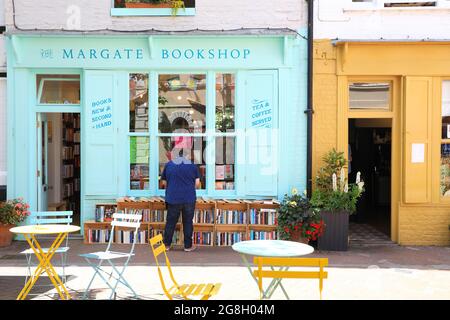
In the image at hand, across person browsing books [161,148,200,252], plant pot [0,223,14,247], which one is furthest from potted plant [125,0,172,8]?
plant pot [0,223,14,247]

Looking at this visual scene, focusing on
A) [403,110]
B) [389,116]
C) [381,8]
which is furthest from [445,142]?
[381,8]

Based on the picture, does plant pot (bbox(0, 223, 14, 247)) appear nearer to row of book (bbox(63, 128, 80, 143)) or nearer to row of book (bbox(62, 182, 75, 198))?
row of book (bbox(62, 182, 75, 198))

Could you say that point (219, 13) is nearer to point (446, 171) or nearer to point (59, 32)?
point (59, 32)

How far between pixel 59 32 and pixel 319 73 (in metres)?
4.66

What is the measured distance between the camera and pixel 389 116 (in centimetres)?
1134

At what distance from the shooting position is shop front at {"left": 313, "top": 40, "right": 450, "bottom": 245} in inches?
436

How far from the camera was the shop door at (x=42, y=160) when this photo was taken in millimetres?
11539

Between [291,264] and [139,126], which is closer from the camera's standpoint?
[291,264]

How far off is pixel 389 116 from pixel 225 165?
3.09m

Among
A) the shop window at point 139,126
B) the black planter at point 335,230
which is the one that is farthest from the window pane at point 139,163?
the black planter at point 335,230

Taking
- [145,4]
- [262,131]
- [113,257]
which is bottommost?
[113,257]

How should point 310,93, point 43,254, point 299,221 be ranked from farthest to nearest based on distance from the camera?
point 310,93, point 299,221, point 43,254

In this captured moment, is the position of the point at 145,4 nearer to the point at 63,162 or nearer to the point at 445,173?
the point at 63,162
